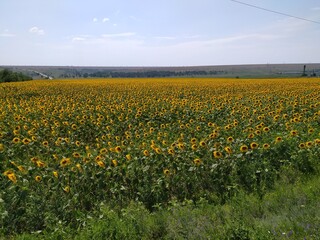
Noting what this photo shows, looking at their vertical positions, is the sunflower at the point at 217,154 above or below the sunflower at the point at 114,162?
above

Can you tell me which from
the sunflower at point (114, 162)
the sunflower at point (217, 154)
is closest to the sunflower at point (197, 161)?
the sunflower at point (217, 154)

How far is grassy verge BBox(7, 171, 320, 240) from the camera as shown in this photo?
360cm

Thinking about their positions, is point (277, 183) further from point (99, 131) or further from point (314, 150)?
point (99, 131)

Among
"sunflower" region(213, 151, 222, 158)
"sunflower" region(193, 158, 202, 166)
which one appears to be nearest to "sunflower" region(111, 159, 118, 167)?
"sunflower" region(193, 158, 202, 166)

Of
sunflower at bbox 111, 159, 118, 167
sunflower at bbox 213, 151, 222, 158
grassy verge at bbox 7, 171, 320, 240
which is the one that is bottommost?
grassy verge at bbox 7, 171, 320, 240

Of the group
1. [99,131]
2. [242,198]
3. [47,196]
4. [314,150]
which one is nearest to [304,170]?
[314,150]

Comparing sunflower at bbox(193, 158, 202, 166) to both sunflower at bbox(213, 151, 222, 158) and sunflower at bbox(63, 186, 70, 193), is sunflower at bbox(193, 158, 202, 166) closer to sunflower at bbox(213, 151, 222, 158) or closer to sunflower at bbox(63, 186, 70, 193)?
sunflower at bbox(213, 151, 222, 158)

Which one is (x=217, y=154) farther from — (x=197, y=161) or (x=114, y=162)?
(x=114, y=162)

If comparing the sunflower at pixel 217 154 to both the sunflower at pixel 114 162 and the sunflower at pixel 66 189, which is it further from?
the sunflower at pixel 66 189

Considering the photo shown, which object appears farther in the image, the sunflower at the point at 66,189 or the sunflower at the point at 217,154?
the sunflower at the point at 217,154

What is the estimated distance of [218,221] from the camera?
13.2 feet

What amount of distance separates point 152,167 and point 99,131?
4.41 metres

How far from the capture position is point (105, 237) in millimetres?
3818

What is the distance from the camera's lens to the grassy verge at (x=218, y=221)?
3.60 metres
